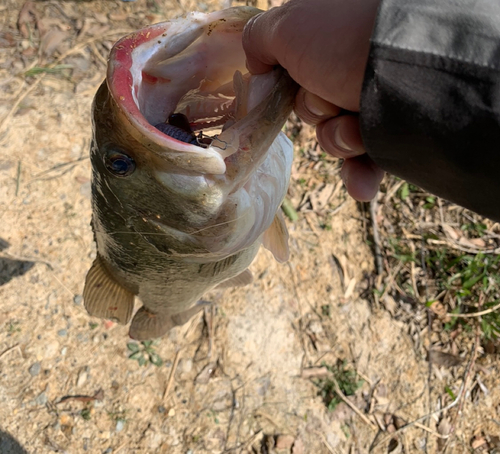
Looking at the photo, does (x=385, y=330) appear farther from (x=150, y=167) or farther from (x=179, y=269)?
(x=150, y=167)

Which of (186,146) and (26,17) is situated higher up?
(186,146)

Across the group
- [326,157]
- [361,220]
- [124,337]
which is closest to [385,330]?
[361,220]

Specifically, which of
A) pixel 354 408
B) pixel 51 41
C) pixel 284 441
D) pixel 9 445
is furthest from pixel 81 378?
pixel 51 41

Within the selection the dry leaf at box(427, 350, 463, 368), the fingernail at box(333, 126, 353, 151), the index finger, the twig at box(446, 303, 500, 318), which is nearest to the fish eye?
the index finger

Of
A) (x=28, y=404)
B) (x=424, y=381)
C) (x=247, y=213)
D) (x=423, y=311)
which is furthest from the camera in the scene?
(x=423, y=311)

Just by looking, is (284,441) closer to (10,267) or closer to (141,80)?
(10,267)

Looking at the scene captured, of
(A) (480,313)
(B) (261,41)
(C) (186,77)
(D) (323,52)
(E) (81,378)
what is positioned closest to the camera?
(D) (323,52)

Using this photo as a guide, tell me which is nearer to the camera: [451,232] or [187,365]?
[187,365]
